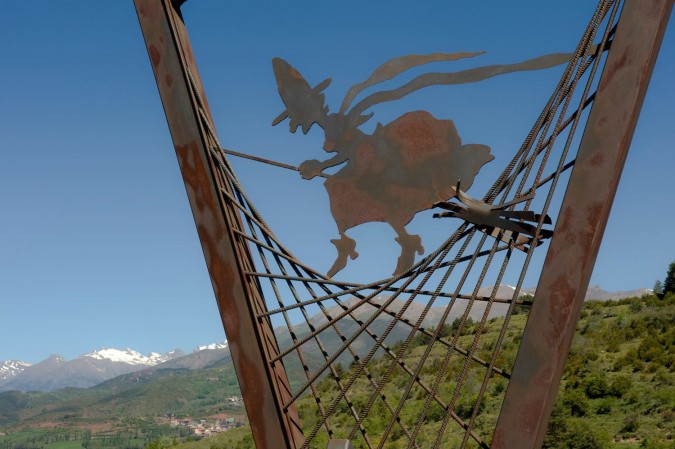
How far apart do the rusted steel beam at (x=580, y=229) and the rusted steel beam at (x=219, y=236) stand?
1.37 metres

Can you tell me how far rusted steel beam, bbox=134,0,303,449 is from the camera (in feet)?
14.7

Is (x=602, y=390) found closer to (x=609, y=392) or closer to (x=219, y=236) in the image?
(x=609, y=392)

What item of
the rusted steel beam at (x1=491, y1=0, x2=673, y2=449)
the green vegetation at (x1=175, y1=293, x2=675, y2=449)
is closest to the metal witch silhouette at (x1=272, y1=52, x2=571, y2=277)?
the rusted steel beam at (x1=491, y1=0, x2=673, y2=449)

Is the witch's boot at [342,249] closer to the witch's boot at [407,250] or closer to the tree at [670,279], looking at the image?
the witch's boot at [407,250]

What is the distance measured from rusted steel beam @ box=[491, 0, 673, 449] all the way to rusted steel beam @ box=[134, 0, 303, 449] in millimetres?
1369

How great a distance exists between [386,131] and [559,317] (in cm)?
153

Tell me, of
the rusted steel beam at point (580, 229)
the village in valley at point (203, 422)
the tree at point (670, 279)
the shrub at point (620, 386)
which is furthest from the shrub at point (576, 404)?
the village in valley at point (203, 422)

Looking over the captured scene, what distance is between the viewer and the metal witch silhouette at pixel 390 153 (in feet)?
14.4

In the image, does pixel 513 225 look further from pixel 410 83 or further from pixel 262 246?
pixel 262 246

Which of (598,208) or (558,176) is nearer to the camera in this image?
(598,208)

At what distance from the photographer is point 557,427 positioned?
40.2ft

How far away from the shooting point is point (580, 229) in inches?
146

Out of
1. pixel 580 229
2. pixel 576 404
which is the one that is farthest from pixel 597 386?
pixel 580 229

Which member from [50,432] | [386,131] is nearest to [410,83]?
[386,131]
